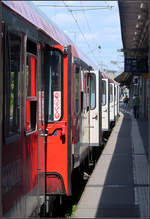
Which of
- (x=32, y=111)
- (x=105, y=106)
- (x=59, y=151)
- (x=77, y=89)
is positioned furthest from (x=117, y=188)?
(x=105, y=106)

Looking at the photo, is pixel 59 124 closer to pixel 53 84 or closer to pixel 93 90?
pixel 53 84

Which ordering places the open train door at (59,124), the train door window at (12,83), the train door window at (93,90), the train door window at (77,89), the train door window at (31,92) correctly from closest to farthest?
the train door window at (12,83) → the train door window at (31,92) → the open train door at (59,124) → the train door window at (77,89) → the train door window at (93,90)

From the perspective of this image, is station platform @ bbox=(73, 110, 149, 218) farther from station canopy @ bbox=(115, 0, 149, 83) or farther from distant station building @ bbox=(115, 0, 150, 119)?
station canopy @ bbox=(115, 0, 149, 83)

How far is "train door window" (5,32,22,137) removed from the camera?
4.04 m

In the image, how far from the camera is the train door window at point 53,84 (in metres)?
6.14

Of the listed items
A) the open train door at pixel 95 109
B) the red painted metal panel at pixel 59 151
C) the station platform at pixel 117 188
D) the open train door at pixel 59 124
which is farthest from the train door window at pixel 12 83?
the open train door at pixel 95 109

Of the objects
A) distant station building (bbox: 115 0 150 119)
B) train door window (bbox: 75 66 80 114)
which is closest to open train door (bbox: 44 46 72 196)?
distant station building (bbox: 115 0 150 119)

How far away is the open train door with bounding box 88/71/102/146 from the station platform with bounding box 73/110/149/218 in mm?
606

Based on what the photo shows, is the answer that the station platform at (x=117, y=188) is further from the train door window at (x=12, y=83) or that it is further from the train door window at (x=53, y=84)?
the train door window at (x=12, y=83)

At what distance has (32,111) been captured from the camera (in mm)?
5090

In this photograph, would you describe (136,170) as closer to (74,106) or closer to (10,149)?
(74,106)

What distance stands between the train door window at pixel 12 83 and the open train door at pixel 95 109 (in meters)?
7.84

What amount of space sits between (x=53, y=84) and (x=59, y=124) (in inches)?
20.8

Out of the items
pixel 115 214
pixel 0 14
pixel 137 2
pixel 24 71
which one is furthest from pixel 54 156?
pixel 137 2
